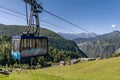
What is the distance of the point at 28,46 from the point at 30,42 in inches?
28.0

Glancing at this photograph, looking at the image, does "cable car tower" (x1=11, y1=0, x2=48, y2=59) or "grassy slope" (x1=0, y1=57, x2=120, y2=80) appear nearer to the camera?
"grassy slope" (x1=0, y1=57, x2=120, y2=80)

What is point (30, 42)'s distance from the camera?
36281 mm

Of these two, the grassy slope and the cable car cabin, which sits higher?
the cable car cabin

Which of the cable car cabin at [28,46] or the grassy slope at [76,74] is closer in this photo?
the grassy slope at [76,74]

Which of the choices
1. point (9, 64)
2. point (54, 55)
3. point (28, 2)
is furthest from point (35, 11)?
point (54, 55)

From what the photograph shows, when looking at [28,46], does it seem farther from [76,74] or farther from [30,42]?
[76,74]

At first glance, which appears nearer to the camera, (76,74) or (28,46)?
(28,46)

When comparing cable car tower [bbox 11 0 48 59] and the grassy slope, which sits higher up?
cable car tower [bbox 11 0 48 59]

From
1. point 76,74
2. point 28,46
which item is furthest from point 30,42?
point 76,74

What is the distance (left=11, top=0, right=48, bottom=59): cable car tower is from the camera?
1363 inches

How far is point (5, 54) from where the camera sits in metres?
155

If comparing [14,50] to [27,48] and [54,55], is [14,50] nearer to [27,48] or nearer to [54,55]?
[27,48]

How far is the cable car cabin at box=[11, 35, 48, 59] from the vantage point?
34506 millimetres

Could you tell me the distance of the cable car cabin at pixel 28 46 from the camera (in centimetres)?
3451
